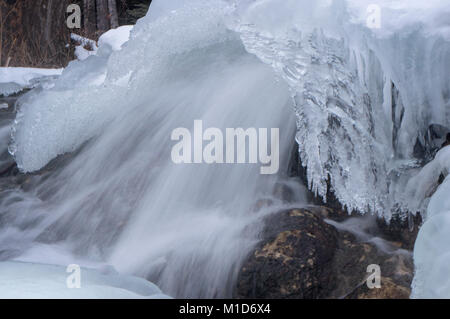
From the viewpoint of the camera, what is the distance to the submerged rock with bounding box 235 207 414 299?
6.26 ft

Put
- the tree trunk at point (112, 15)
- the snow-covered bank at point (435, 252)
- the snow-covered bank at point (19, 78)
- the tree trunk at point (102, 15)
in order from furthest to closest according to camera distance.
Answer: the tree trunk at point (102, 15) → the tree trunk at point (112, 15) → the snow-covered bank at point (19, 78) → the snow-covered bank at point (435, 252)

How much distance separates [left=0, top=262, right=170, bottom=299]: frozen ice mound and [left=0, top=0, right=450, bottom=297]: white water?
0.82 ft

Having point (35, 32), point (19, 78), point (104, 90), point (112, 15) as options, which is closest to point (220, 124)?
point (104, 90)

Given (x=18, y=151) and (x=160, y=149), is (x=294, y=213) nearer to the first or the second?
(x=160, y=149)

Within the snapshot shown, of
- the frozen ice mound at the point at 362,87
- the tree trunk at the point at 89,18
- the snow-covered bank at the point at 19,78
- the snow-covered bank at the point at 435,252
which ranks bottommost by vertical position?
the tree trunk at the point at 89,18

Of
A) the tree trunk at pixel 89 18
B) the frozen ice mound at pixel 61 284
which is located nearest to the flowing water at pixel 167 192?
the frozen ice mound at pixel 61 284

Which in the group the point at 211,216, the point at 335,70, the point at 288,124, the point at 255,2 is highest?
the point at 255,2

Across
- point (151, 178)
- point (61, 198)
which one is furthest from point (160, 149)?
point (61, 198)

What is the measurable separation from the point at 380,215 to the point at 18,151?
2.14 metres

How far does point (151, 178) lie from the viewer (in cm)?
262

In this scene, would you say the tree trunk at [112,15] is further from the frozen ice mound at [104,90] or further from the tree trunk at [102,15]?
the frozen ice mound at [104,90]

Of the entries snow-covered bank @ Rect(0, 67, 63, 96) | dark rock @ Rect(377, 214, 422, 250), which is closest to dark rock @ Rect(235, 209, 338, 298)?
dark rock @ Rect(377, 214, 422, 250)

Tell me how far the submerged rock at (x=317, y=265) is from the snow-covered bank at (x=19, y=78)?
289 cm

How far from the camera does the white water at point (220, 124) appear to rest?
2.19 m
